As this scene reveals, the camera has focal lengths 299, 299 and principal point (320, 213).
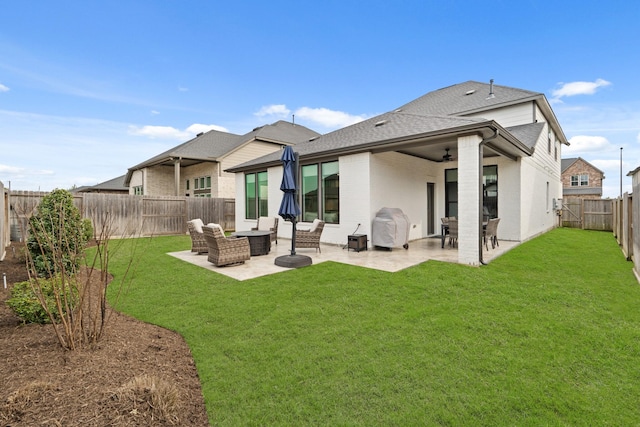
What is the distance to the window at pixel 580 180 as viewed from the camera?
3030cm

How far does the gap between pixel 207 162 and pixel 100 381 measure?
18636 mm

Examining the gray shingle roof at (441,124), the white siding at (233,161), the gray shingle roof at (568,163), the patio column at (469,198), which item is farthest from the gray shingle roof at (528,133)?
the gray shingle roof at (568,163)

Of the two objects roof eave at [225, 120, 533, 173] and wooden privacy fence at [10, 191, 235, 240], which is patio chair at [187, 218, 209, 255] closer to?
roof eave at [225, 120, 533, 173]

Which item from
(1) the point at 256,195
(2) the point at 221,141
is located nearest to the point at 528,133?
(1) the point at 256,195

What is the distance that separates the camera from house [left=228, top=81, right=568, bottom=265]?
6.84 meters

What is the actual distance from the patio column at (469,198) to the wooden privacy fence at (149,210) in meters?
11.7

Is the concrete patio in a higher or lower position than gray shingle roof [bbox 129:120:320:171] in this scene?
lower

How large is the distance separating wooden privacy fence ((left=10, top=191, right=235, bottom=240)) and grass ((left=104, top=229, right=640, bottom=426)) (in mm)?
9002

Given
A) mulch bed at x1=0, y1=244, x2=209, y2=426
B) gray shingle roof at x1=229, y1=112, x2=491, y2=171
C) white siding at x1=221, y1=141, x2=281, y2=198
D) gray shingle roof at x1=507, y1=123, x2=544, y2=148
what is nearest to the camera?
mulch bed at x1=0, y1=244, x2=209, y2=426

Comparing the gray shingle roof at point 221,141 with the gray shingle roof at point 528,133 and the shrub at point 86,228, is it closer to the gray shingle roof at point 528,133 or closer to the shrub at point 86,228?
the shrub at point 86,228

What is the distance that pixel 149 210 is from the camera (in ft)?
46.9

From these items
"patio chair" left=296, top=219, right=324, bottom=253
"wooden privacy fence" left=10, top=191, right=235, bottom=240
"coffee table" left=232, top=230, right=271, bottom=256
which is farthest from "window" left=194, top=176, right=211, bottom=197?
"patio chair" left=296, top=219, right=324, bottom=253

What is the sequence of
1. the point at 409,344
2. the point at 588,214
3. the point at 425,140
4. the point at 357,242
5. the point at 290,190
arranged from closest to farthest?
the point at 409,344 → the point at 290,190 → the point at 425,140 → the point at 357,242 → the point at 588,214

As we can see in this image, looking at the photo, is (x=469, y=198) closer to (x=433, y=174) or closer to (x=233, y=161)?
(x=433, y=174)
